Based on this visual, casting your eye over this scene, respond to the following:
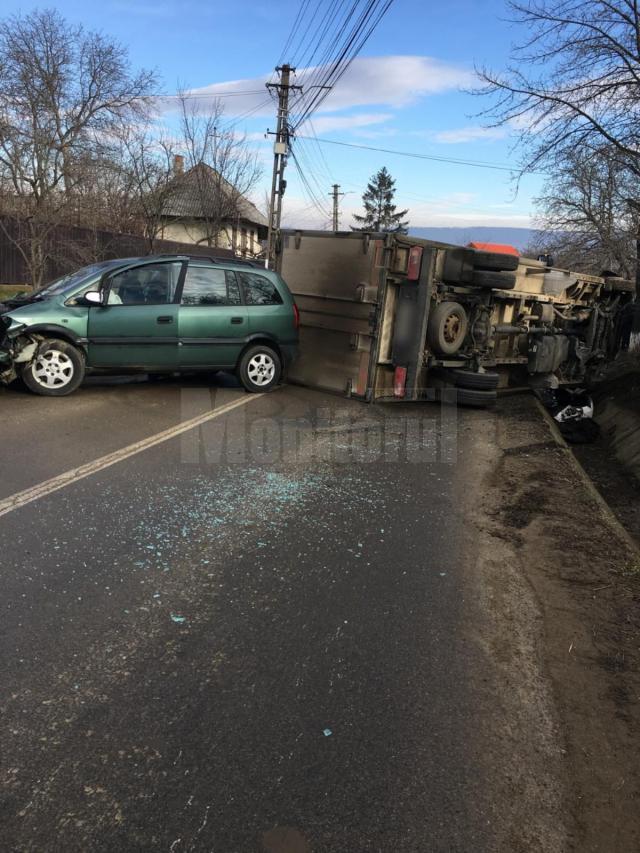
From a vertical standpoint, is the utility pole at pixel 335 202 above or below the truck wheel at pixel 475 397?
above

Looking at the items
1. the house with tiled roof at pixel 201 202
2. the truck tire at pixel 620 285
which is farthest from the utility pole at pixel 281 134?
the truck tire at pixel 620 285

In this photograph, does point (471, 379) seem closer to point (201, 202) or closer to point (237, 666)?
point (237, 666)

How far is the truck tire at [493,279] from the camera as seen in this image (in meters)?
9.64

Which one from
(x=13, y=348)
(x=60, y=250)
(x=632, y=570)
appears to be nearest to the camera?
(x=632, y=570)

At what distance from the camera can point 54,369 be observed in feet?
27.2

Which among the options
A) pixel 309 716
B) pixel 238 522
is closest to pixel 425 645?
pixel 309 716

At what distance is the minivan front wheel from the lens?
9578mm

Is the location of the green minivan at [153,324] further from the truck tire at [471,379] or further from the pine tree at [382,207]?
the pine tree at [382,207]

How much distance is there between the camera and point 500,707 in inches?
120

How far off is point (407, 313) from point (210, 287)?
283 cm

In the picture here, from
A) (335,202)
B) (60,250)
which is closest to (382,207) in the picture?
(335,202)

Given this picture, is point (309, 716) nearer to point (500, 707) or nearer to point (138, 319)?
point (500, 707)

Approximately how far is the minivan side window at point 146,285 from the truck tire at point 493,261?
4338 mm

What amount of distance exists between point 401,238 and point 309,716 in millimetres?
7221
